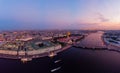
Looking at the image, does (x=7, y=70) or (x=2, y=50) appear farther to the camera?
(x=2, y=50)

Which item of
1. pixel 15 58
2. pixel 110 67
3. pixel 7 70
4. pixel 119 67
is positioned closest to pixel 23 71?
pixel 7 70

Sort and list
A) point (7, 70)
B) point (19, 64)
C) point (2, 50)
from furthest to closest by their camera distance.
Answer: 1. point (2, 50)
2. point (19, 64)
3. point (7, 70)

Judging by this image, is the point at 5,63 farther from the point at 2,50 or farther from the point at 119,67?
the point at 119,67

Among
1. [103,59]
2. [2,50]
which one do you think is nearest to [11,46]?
[2,50]

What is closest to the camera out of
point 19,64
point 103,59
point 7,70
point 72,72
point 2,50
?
point 72,72

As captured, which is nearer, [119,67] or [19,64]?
[119,67]

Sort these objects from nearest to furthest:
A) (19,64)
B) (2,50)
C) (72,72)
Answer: (72,72) → (19,64) → (2,50)

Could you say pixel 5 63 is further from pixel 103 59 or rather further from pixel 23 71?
pixel 103 59

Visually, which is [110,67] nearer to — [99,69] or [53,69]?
[99,69]

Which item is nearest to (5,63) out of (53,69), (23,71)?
(23,71)
